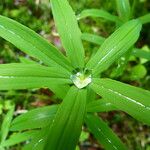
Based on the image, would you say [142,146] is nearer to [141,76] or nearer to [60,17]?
[141,76]

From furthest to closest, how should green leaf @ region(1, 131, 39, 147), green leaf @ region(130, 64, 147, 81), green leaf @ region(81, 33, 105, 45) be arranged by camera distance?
green leaf @ region(130, 64, 147, 81) → green leaf @ region(81, 33, 105, 45) → green leaf @ region(1, 131, 39, 147)

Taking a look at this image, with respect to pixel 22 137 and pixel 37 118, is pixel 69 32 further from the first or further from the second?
pixel 22 137

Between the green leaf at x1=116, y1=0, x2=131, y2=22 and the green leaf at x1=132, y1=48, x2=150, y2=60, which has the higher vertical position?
the green leaf at x1=116, y1=0, x2=131, y2=22

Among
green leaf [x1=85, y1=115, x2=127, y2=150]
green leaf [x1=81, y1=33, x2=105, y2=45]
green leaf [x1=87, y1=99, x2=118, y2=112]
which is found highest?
green leaf [x1=81, y1=33, x2=105, y2=45]

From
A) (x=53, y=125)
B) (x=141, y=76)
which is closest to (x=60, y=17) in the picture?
(x=53, y=125)

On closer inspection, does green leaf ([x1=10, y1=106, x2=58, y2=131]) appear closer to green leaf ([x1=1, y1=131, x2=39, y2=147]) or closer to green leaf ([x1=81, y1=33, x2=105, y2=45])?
green leaf ([x1=1, y1=131, x2=39, y2=147])

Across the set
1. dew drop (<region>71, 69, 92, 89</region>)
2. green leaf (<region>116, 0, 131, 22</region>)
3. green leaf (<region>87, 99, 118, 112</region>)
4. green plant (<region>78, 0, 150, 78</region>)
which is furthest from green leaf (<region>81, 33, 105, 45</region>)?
dew drop (<region>71, 69, 92, 89</region>)

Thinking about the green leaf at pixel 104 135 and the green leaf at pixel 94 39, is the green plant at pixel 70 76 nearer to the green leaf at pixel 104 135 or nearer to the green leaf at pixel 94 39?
the green leaf at pixel 104 135
